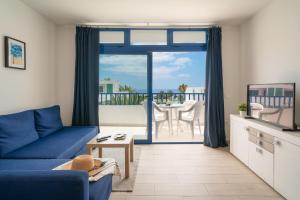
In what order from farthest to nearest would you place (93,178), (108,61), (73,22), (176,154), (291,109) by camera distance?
(108,61)
(73,22)
(176,154)
(291,109)
(93,178)

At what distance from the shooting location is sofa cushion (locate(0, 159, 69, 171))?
2102 millimetres

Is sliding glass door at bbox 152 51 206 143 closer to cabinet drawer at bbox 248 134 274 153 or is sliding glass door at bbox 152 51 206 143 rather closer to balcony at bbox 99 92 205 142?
balcony at bbox 99 92 205 142

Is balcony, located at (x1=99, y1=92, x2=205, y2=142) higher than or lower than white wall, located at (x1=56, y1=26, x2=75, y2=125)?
lower

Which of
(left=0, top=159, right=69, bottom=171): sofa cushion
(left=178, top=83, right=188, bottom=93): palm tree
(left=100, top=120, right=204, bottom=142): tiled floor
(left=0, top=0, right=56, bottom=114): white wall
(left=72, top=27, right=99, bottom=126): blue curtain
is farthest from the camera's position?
(left=178, top=83, right=188, bottom=93): palm tree

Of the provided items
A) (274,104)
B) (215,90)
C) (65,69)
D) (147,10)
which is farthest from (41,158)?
(215,90)

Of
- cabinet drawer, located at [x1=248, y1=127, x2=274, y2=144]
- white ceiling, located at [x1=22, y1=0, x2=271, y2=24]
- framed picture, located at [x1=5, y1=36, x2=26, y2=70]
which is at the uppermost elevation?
white ceiling, located at [x1=22, y1=0, x2=271, y2=24]

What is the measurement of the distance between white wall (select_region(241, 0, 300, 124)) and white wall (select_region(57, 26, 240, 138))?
0.15m

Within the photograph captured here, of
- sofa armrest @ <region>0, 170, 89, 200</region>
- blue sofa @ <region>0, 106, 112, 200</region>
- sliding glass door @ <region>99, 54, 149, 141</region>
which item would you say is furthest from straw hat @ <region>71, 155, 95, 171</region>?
sliding glass door @ <region>99, 54, 149, 141</region>

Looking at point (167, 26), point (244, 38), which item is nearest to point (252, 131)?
point (244, 38)

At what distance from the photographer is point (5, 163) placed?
2.24 m

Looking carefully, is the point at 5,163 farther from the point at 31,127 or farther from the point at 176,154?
the point at 176,154

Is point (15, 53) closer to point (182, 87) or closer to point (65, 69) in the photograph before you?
point (65, 69)

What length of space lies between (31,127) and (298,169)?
3.34m

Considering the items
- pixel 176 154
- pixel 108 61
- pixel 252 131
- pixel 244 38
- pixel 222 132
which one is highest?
pixel 244 38
